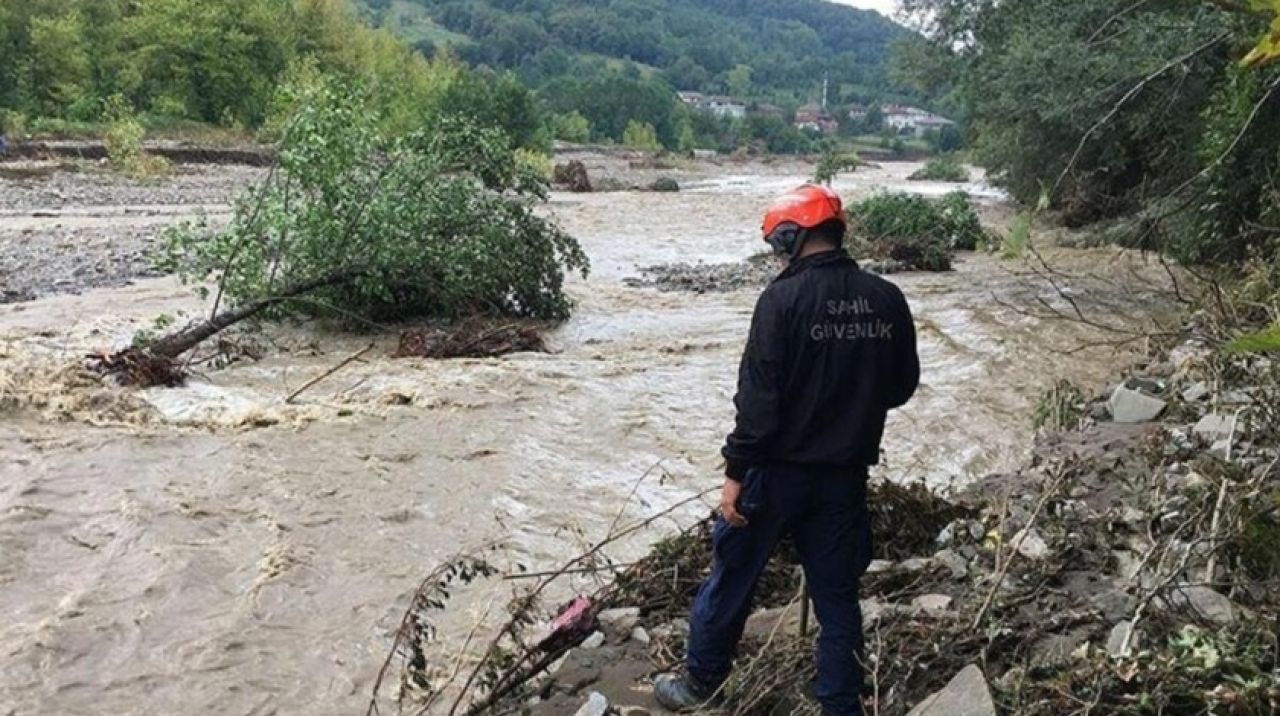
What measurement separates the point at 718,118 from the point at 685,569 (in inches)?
5046

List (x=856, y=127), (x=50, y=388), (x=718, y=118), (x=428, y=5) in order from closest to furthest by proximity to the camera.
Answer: (x=50, y=388) → (x=718, y=118) → (x=856, y=127) → (x=428, y=5)

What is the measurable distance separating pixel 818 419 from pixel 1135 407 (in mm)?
4793

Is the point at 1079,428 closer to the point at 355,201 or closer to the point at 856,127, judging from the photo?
the point at 355,201

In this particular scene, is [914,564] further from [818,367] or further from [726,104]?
[726,104]

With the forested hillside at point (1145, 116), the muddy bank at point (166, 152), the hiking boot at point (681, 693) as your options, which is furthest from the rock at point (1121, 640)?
the muddy bank at point (166, 152)

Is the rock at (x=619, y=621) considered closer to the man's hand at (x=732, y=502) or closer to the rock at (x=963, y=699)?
the man's hand at (x=732, y=502)

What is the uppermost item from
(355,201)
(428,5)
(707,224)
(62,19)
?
(428,5)

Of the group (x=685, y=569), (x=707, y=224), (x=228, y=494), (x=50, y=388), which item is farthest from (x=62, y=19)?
(x=685, y=569)

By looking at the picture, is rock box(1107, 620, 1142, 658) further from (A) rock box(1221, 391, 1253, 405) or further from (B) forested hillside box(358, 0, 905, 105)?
(B) forested hillside box(358, 0, 905, 105)

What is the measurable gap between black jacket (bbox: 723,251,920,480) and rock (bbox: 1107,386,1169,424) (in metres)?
4.52

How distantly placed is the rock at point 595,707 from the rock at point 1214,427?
3.88 meters

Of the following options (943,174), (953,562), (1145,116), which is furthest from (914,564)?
(943,174)

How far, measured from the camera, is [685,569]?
495 centimetres

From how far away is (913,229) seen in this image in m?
22.2
